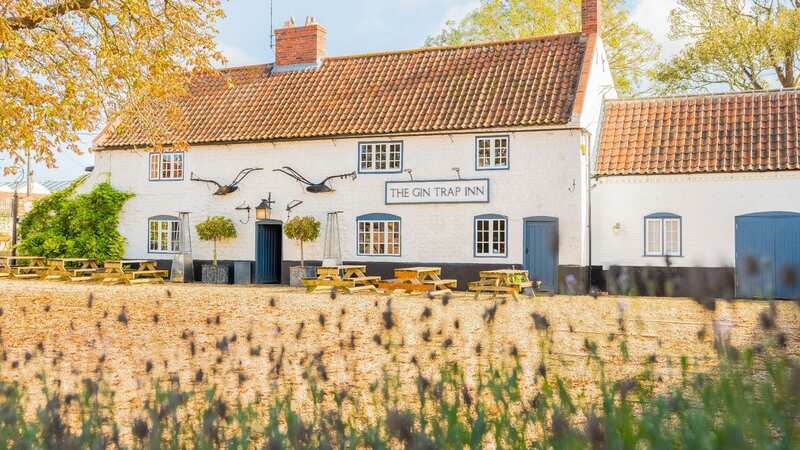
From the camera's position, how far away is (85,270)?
27.8 m

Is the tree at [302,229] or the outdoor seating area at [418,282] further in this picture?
the tree at [302,229]

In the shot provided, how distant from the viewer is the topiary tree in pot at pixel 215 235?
26.9m

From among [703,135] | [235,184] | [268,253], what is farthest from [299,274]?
[703,135]

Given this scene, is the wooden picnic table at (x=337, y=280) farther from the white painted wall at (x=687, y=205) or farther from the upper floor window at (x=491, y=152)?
the white painted wall at (x=687, y=205)

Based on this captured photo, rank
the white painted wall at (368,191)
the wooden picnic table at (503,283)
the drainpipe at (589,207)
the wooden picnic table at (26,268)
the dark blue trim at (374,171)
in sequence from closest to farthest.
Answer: the wooden picnic table at (503,283), the white painted wall at (368,191), the drainpipe at (589,207), the dark blue trim at (374,171), the wooden picnic table at (26,268)

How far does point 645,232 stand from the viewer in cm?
2355

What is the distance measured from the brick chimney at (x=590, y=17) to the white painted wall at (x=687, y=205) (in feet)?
15.5

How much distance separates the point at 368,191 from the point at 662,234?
8835mm

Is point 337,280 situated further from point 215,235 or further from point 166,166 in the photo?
point 166,166

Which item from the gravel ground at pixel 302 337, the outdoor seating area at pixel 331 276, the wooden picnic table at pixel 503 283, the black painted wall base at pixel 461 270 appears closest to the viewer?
the gravel ground at pixel 302 337

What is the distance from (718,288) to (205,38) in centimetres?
1659

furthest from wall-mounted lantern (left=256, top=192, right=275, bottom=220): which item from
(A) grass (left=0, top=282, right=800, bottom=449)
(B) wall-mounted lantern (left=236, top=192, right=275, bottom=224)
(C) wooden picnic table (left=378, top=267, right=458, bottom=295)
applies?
(A) grass (left=0, top=282, right=800, bottom=449)

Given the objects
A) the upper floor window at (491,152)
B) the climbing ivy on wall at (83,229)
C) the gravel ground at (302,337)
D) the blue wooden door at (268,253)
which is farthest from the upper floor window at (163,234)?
the upper floor window at (491,152)

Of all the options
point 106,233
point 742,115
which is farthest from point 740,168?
point 106,233
